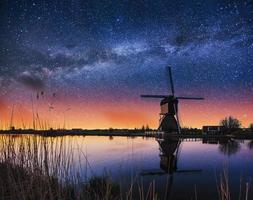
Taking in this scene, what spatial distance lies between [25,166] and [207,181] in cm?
1125

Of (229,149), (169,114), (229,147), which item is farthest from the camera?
(169,114)

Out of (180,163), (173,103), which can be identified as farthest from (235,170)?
(173,103)

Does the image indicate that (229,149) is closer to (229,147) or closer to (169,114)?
(229,147)

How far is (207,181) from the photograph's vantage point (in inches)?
607

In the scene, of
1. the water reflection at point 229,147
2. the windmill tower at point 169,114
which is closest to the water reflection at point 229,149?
the water reflection at point 229,147

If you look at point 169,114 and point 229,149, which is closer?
point 229,149

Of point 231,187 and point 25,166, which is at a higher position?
point 25,166

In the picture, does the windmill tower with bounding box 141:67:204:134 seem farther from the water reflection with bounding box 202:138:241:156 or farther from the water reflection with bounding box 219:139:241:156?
the water reflection with bounding box 219:139:241:156

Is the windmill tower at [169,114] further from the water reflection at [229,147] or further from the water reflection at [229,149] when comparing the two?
the water reflection at [229,149]

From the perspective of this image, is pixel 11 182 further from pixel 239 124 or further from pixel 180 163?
pixel 239 124

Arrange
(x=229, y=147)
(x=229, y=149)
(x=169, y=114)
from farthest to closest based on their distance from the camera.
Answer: (x=169, y=114), (x=229, y=147), (x=229, y=149)

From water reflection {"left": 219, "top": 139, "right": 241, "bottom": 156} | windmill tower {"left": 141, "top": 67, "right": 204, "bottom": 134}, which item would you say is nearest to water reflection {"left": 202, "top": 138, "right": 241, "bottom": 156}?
water reflection {"left": 219, "top": 139, "right": 241, "bottom": 156}

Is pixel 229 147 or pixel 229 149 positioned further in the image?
pixel 229 147

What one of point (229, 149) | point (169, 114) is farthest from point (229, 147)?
point (169, 114)
